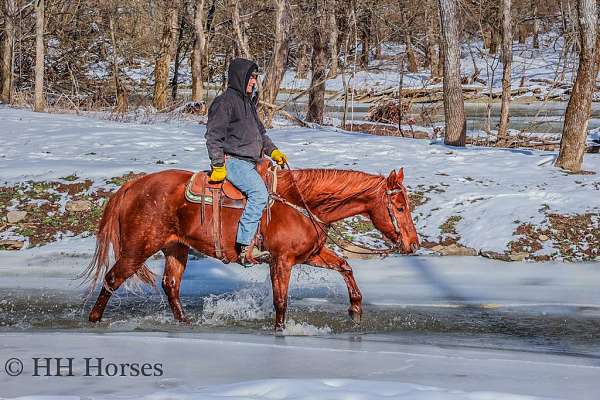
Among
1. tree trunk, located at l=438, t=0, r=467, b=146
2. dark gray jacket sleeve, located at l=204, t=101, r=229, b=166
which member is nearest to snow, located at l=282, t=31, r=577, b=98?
tree trunk, located at l=438, t=0, r=467, b=146

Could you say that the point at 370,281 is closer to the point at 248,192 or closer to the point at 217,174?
the point at 248,192

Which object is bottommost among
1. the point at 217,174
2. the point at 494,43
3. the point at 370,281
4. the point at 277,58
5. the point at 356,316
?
the point at 370,281

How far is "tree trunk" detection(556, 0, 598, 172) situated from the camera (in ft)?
50.1

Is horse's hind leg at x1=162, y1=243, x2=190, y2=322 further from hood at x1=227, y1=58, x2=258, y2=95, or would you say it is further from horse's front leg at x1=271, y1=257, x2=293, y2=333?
hood at x1=227, y1=58, x2=258, y2=95

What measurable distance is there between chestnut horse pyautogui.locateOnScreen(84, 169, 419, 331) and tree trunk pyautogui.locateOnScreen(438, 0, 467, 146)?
10.7 metres

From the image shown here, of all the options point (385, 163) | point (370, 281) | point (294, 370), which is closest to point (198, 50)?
point (385, 163)

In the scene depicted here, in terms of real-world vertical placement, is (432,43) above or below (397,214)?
above

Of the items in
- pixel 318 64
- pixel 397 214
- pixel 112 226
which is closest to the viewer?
pixel 397 214

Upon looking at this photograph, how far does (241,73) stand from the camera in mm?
8180

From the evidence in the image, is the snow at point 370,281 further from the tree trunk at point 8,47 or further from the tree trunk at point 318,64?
the tree trunk at point 8,47

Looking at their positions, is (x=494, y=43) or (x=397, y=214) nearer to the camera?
(x=397, y=214)

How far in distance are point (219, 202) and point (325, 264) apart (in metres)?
1.24

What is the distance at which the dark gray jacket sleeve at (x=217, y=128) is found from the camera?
321 inches

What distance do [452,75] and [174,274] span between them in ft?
36.2
